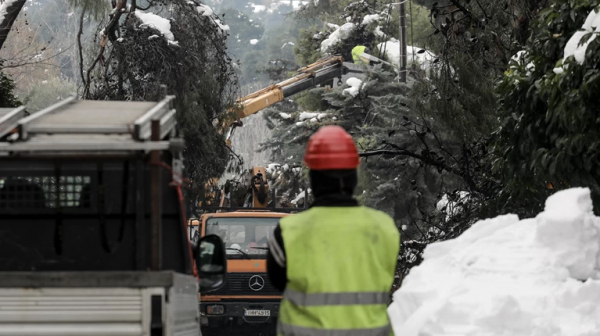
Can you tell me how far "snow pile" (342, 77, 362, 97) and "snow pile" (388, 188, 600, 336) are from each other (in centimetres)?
2829

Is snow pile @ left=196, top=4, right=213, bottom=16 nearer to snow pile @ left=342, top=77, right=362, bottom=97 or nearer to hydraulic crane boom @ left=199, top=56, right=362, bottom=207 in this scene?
hydraulic crane boom @ left=199, top=56, right=362, bottom=207

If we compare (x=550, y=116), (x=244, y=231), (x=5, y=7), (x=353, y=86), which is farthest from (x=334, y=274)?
(x=353, y=86)

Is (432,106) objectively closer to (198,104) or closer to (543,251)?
(543,251)

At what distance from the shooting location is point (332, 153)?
15.9 feet

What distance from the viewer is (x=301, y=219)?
15.9 feet

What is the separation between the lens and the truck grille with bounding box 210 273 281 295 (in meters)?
17.0

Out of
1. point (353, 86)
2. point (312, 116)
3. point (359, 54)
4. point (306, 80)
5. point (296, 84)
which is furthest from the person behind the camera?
point (312, 116)

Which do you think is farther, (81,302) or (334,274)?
(81,302)

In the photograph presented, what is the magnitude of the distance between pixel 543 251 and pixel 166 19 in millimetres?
17092

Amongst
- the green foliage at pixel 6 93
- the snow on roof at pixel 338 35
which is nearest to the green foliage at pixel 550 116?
the green foliage at pixel 6 93

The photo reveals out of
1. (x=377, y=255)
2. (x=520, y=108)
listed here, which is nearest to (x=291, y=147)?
(x=520, y=108)

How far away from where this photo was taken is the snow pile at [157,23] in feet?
79.6

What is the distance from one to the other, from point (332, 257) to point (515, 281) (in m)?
4.20

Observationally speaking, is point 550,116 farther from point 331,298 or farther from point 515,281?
point 331,298
